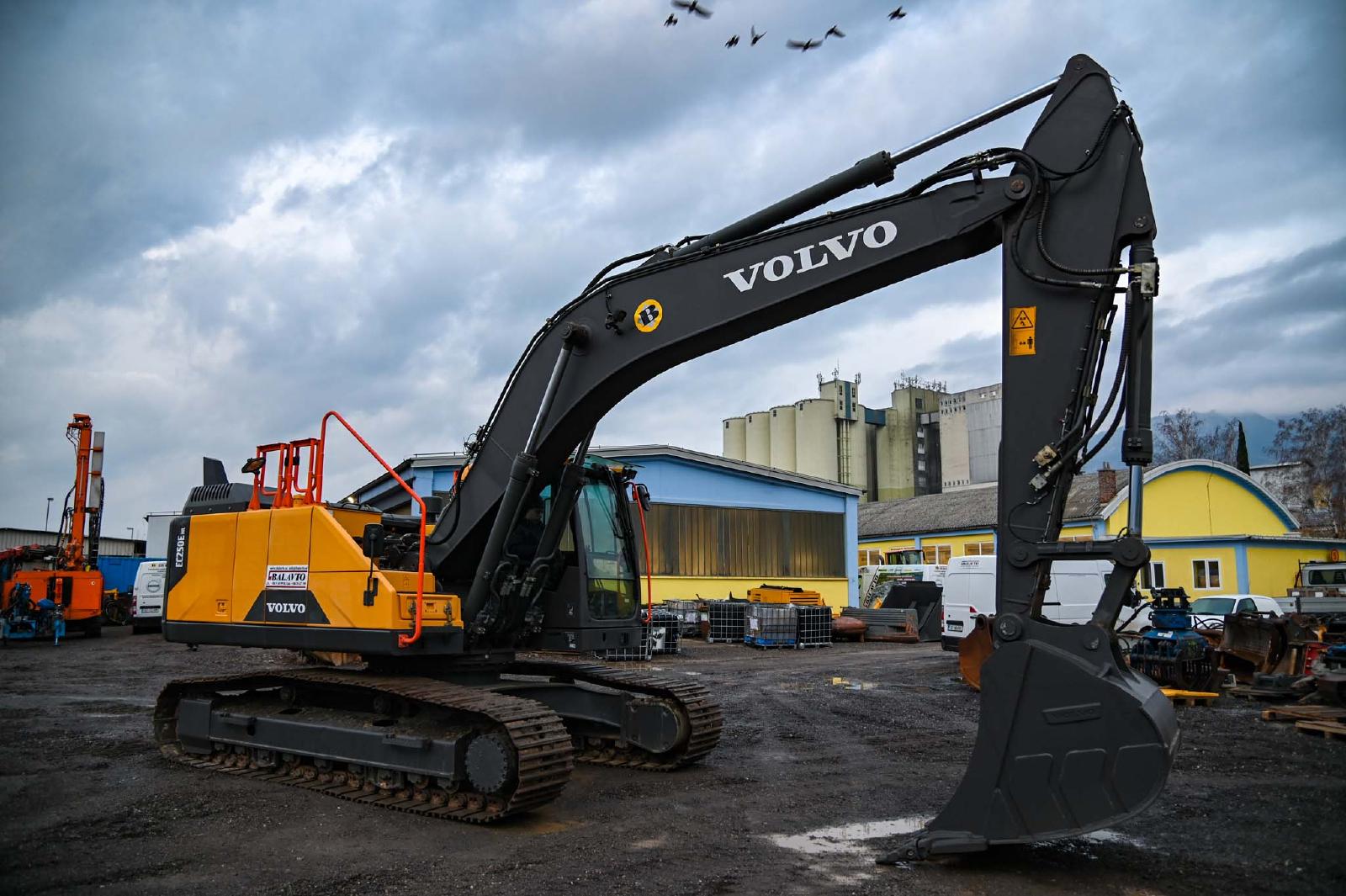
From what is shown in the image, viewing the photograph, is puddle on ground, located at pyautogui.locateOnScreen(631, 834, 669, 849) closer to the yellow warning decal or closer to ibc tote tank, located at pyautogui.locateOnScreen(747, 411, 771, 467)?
the yellow warning decal

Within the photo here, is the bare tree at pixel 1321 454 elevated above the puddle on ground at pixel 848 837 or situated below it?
above

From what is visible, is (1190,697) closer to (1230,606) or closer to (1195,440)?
(1230,606)

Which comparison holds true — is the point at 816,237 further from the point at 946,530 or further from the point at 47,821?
the point at 946,530

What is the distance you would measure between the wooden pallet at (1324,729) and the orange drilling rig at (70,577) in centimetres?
2745

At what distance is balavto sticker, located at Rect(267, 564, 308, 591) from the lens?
848cm

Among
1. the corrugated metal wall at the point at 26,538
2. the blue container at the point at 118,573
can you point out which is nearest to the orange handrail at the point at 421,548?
the blue container at the point at 118,573

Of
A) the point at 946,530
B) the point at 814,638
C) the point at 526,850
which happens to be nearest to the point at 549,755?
the point at 526,850

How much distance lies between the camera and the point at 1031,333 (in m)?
6.04

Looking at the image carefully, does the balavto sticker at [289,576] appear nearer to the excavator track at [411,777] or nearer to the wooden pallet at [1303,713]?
the excavator track at [411,777]

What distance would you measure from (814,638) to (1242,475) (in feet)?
75.1

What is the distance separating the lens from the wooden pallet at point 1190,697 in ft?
46.4

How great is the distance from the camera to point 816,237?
6.77 meters

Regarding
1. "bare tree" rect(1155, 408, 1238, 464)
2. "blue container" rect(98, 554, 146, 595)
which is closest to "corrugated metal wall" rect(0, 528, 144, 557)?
"blue container" rect(98, 554, 146, 595)

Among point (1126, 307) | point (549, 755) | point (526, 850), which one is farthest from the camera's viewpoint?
point (549, 755)
